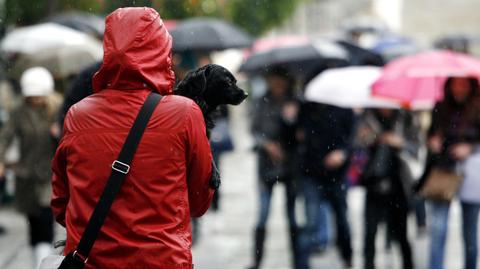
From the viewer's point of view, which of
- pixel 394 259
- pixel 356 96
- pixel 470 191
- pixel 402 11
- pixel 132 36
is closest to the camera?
pixel 132 36

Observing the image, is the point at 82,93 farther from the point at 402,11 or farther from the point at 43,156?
the point at 402,11

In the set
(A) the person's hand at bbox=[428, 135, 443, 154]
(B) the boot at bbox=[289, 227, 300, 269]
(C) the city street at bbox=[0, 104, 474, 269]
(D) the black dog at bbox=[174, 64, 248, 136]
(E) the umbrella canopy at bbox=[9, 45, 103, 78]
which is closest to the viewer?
→ (D) the black dog at bbox=[174, 64, 248, 136]

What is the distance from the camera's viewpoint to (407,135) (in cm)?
Result: 1010

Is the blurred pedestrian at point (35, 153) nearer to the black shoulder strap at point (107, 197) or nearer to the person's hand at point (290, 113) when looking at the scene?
the person's hand at point (290, 113)

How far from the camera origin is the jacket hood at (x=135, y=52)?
3.41 m

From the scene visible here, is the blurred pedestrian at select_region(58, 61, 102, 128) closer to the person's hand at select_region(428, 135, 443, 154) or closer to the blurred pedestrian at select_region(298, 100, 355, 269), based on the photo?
the person's hand at select_region(428, 135, 443, 154)

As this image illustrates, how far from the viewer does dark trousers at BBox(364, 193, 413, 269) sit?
7559mm

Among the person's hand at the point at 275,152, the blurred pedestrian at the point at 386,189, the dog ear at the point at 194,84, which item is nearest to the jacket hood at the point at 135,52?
the dog ear at the point at 194,84

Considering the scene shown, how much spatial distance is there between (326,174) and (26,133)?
8.59 feet

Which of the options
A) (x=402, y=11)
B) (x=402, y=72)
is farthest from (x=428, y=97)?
(x=402, y=11)

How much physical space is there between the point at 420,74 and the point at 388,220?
1204 mm

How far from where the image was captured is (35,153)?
7301 millimetres

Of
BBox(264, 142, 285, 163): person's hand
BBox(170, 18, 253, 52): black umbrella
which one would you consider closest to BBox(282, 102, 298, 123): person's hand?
BBox(264, 142, 285, 163): person's hand

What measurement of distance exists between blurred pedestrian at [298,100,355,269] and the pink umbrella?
2.03ft
